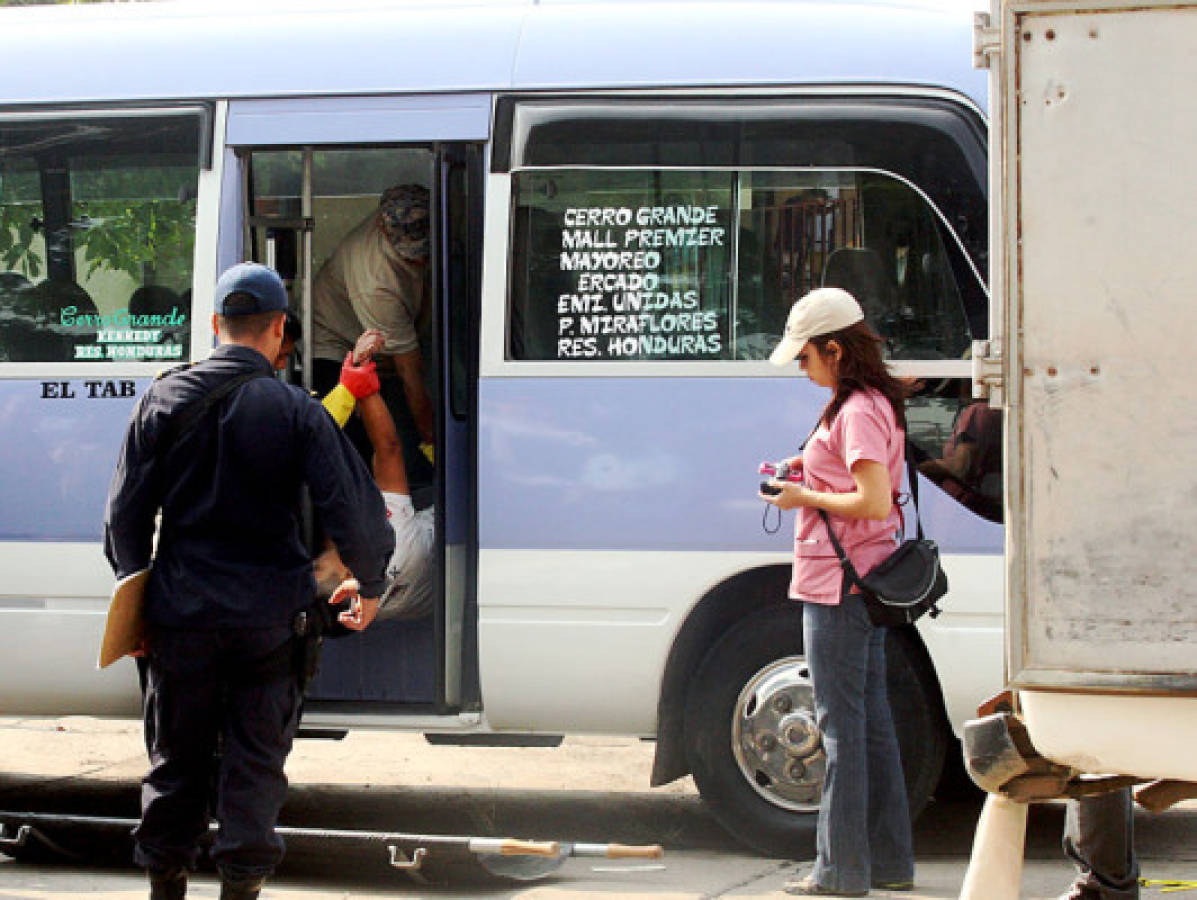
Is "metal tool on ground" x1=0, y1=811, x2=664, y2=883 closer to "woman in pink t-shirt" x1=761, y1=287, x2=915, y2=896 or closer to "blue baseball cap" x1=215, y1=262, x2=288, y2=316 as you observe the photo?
"woman in pink t-shirt" x1=761, y1=287, x2=915, y2=896

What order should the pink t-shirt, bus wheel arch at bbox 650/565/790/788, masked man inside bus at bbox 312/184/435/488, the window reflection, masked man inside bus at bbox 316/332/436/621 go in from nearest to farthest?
1. the pink t-shirt
2. the window reflection
3. bus wheel arch at bbox 650/565/790/788
4. masked man inside bus at bbox 316/332/436/621
5. masked man inside bus at bbox 312/184/435/488

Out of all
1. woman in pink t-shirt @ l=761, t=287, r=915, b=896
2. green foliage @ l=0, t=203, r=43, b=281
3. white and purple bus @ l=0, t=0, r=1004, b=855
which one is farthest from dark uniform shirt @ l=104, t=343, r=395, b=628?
green foliage @ l=0, t=203, r=43, b=281

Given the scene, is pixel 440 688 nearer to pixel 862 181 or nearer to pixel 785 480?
pixel 785 480

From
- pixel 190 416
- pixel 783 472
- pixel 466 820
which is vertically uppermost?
pixel 190 416

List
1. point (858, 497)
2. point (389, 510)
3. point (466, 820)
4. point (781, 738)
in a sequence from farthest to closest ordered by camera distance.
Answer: point (466, 820) → point (389, 510) → point (781, 738) → point (858, 497)

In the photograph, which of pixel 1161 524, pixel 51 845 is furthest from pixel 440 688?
pixel 1161 524

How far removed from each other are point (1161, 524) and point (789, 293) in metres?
3.12

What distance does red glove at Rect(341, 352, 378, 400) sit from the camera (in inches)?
280

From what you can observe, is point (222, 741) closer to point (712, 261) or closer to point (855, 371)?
point (855, 371)

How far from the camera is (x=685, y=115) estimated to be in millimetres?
6805

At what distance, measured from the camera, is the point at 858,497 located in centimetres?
589

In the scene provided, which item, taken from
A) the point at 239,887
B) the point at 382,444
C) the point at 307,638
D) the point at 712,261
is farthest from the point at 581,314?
the point at 239,887

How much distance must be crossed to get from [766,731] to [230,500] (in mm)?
2424

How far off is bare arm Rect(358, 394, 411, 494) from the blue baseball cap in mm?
1855
